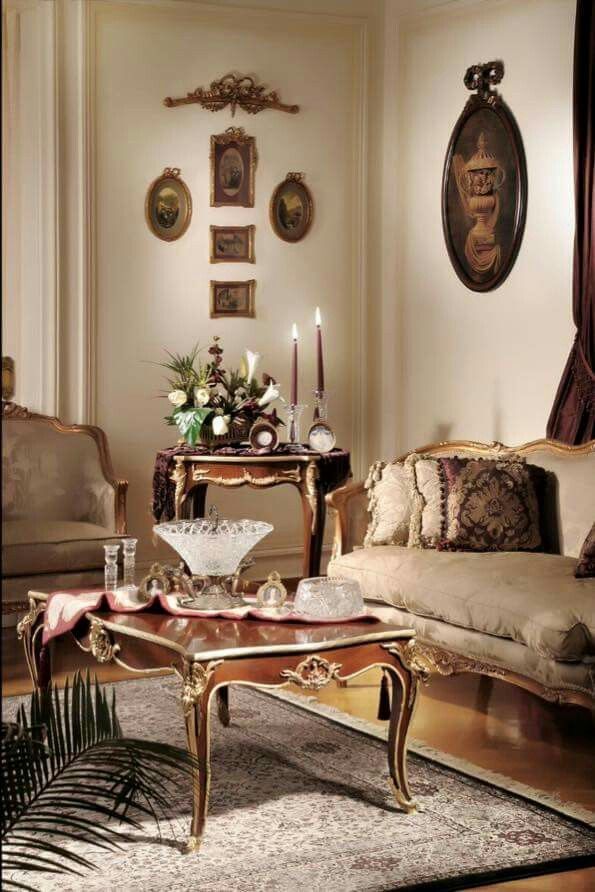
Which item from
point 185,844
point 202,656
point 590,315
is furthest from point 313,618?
point 590,315

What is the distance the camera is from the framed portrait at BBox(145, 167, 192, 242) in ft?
20.2

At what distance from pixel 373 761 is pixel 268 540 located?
112 inches

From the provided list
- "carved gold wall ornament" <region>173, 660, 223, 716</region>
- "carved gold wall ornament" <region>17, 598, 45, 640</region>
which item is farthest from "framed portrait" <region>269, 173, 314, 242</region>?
"carved gold wall ornament" <region>173, 660, 223, 716</region>

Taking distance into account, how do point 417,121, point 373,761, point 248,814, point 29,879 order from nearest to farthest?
point 29,879 < point 248,814 < point 373,761 < point 417,121

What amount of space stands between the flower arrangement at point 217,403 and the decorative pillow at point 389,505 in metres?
0.84

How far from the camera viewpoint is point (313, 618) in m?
3.36

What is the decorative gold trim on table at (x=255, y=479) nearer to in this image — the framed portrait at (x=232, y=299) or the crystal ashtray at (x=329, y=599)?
the framed portrait at (x=232, y=299)

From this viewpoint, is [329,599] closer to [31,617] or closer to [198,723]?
[198,723]

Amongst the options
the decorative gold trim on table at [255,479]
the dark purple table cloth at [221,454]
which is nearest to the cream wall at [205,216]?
the dark purple table cloth at [221,454]

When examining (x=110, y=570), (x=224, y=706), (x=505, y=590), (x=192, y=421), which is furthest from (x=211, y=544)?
(x=192, y=421)

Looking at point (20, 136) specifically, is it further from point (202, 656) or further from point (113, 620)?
point (202, 656)

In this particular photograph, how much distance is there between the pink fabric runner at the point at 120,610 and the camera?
338 cm

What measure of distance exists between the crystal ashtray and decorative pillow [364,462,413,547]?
134cm

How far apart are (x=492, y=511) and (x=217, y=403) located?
150 cm
